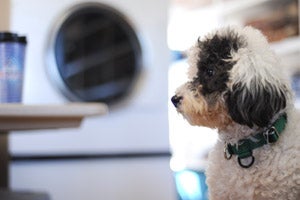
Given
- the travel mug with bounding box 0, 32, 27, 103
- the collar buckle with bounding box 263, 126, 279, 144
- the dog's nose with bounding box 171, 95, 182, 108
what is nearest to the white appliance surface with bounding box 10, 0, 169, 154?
the travel mug with bounding box 0, 32, 27, 103

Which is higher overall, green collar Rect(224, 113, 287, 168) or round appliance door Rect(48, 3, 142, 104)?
round appliance door Rect(48, 3, 142, 104)

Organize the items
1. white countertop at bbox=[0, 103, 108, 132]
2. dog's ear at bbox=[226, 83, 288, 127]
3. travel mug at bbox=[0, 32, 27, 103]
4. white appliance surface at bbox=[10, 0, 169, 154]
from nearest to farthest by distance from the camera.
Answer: dog's ear at bbox=[226, 83, 288, 127] → white countertop at bbox=[0, 103, 108, 132] → travel mug at bbox=[0, 32, 27, 103] → white appliance surface at bbox=[10, 0, 169, 154]

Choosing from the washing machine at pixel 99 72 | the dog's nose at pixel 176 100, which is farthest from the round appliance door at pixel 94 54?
the dog's nose at pixel 176 100

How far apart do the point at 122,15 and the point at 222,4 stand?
1455mm

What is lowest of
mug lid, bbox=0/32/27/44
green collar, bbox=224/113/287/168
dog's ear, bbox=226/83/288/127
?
green collar, bbox=224/113/287/168

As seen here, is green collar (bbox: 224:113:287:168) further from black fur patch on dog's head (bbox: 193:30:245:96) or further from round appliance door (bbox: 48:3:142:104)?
round appliance door (bbox: 48:3:142:104)

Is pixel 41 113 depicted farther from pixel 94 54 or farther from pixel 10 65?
pixel 94 54

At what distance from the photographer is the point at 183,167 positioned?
3.16 meters

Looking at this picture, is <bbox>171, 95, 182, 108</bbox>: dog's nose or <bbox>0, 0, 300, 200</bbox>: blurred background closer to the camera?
<bbox>171, 95, 182, 108</bbox>: dog's nose

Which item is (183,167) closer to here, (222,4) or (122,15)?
(222,4)

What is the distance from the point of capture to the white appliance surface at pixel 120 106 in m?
1.61

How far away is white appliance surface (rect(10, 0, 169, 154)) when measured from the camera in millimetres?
1610

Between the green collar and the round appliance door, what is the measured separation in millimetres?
921

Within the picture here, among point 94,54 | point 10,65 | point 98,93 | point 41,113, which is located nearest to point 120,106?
point 98,93
